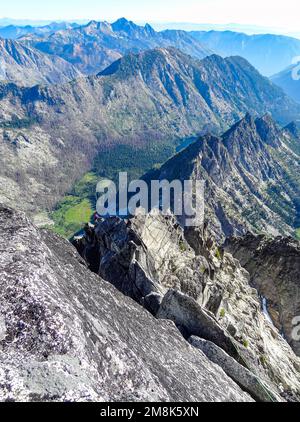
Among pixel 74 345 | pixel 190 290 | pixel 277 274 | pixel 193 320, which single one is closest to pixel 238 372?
pixel 193 320

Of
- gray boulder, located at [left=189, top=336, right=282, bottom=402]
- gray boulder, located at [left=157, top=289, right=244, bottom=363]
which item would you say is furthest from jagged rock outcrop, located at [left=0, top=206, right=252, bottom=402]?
gray boulder, located at [left=157, top=289, right=244, bottom=363]

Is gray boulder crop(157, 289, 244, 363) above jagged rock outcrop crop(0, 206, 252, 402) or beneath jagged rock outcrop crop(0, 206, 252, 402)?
beneath

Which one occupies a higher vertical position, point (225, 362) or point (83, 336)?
point (83, 336)

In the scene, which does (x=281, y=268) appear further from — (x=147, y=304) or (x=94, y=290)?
(x=94, y=290)

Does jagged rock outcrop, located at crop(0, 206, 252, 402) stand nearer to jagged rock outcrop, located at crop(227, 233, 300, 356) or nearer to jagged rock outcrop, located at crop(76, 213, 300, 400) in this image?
jagged rock outcrop, located at crop(76, 213, 300, 400)
